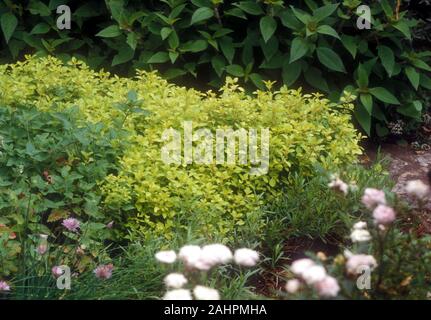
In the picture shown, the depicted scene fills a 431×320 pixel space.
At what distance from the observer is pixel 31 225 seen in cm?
387

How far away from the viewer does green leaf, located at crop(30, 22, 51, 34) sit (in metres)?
5.99

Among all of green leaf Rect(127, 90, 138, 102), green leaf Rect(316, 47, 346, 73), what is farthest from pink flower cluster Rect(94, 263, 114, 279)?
green leaf Rect(316, 47, 346, 73)

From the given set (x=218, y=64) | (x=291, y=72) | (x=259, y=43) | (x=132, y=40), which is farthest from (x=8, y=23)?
(x=291, y=72)

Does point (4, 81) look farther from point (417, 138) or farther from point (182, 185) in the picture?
point (417, 138)

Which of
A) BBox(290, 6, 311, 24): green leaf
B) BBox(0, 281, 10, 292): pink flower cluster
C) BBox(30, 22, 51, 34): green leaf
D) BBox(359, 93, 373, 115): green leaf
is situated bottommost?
BBox(0, 281, 10, 292): pink flower cluster

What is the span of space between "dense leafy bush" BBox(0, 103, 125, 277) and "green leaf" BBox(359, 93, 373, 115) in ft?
7.12

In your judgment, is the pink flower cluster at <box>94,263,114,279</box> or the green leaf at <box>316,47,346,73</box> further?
the green leaf at <box>316,47,346,73</box>

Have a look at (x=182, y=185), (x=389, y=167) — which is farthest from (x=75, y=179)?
(x=389, y=167)

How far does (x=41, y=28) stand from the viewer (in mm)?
6020

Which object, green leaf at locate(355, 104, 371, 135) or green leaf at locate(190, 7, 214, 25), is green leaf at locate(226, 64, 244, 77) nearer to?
green leaf at locate(190, 7, 214, 25)

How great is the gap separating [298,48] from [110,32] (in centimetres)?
150

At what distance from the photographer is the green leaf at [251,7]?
5582 millimetres

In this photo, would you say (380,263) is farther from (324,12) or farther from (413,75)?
(413,75)

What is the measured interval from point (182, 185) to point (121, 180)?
0.35 metres
